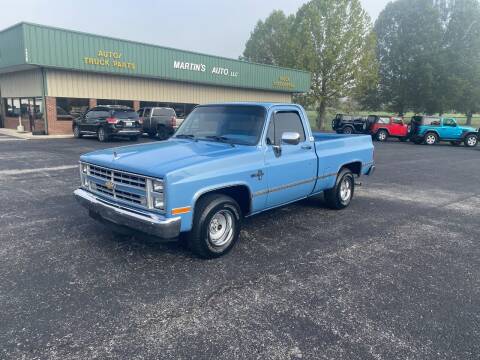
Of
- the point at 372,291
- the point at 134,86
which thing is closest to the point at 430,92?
the point at 134,86

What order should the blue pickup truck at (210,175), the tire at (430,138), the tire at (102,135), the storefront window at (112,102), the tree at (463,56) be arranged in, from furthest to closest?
the tree at (463,56) → the tire at (430,138) → the storefront window at (112,102) → the tire at (102,135) → the blue pickup truck at (210,175)

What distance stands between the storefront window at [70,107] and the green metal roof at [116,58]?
2296 mm

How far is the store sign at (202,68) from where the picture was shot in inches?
1029

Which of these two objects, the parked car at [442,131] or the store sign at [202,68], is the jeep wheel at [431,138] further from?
the store sign at [202,68]

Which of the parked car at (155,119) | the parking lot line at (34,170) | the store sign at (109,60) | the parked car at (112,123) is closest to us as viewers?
the parking lot line at (34,170)

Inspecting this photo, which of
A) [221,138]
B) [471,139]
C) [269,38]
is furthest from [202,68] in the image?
[269,38]

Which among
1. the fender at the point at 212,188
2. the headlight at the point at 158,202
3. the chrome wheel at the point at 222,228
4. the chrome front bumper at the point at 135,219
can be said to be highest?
the fender at the point at 212,188

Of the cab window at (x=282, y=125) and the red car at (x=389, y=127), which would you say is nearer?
the cab window at (x=282, y=125)

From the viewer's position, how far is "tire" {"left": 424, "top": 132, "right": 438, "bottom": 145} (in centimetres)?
2377

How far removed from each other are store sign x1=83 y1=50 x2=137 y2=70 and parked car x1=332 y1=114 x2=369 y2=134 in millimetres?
16139

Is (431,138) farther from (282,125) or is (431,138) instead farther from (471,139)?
(282,125)

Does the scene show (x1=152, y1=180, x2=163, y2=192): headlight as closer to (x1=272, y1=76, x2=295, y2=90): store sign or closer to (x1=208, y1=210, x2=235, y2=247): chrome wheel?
(x1=208, y1=210, x2=235, y2=247): chrome wheel

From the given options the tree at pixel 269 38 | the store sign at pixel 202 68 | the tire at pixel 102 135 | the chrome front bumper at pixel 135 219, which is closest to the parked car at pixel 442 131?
the store sign at pixel 202 68

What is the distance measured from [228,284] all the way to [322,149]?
125 inches
